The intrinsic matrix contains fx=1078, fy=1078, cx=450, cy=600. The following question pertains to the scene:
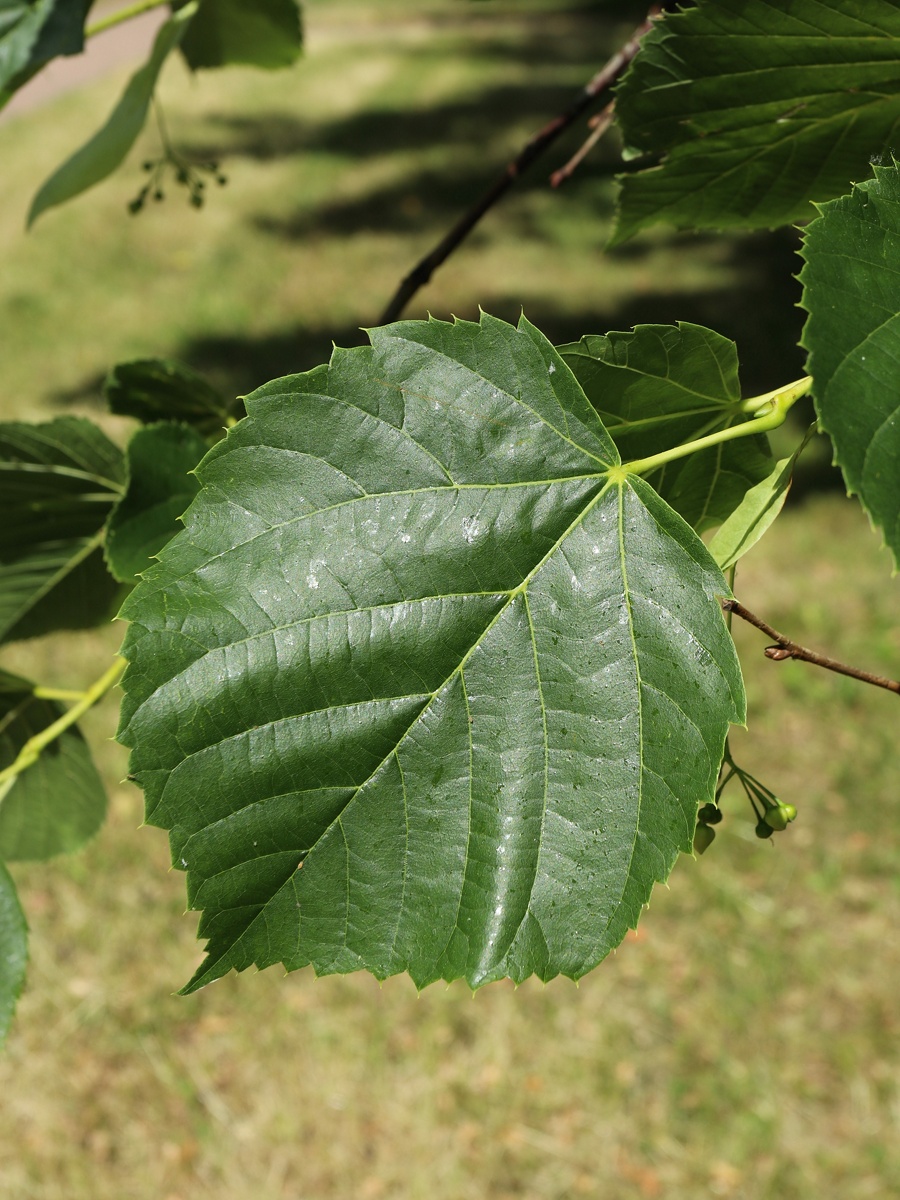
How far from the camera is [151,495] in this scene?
1288 mm

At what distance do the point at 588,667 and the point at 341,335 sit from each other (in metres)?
7.11

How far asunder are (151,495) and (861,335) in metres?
0.83

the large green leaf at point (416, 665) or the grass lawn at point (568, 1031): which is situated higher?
the large green leaf at point (416, 665)

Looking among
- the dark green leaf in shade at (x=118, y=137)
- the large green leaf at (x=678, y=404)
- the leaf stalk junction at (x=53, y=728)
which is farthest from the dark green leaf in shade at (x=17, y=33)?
the large green leaf at (x=678, y=404)

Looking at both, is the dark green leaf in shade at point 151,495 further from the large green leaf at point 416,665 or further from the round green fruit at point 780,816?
the round green fruit at point 780,816

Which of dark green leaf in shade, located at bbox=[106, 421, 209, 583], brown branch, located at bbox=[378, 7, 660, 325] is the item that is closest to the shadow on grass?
brown branch, located at bbox=[378, 7, 660, 325]

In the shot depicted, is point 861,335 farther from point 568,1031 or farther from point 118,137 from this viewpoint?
point 568,1031

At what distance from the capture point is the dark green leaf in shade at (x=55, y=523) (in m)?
1.44

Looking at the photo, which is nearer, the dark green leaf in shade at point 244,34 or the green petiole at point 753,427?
the green petiole at point 753,427

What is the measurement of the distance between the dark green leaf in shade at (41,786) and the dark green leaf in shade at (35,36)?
793 mm

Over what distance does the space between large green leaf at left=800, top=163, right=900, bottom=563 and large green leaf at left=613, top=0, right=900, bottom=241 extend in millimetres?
282

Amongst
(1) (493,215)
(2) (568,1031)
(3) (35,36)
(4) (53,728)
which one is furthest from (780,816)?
(1) (493,215)

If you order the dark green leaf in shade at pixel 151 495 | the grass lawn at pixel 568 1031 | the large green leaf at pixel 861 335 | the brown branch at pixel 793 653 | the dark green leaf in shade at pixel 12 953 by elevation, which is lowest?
the grass lawn at pixel 568 1031

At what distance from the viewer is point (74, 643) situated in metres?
5.58
